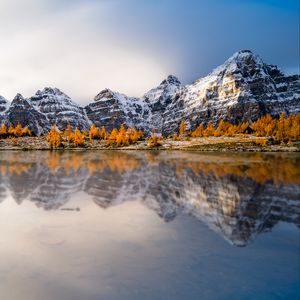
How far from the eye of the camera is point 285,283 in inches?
389

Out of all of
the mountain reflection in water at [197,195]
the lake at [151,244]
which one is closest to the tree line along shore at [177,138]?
the mountain reflection in water at [197,195]

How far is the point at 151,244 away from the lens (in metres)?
13.9

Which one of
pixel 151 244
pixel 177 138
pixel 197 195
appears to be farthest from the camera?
pixel 177 138

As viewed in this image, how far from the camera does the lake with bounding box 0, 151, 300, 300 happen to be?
32.6 feet

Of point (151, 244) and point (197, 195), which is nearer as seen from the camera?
point (151, 244)

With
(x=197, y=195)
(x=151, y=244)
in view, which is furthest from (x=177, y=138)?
(x=151, y=244)

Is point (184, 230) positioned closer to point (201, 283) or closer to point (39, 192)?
point (201, 283)

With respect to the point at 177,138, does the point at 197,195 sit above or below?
below

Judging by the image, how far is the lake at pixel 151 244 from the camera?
32.6ft

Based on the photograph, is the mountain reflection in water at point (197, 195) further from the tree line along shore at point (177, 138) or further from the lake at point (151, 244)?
the tree line along shore at point (177, 138)

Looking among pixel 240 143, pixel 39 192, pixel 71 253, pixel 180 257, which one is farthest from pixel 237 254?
pixel 240 143

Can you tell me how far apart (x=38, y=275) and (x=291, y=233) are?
35.9ft

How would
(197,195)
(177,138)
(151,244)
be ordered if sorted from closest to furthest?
(151,244) → (197,195) → (177,138)

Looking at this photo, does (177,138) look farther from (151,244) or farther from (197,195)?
(151,244)
